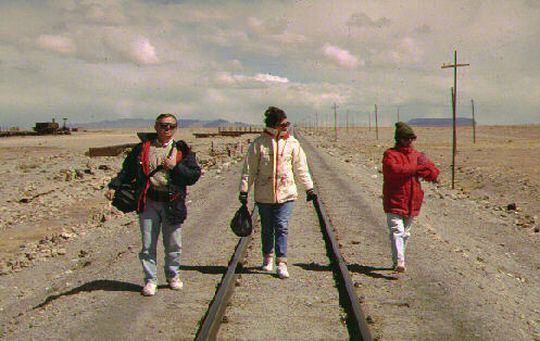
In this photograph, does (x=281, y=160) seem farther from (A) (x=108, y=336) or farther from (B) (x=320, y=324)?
(A) (x=108, y=336)

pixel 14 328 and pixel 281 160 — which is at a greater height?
pixel 281 160

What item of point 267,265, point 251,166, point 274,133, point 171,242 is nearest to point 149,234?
point 171,242

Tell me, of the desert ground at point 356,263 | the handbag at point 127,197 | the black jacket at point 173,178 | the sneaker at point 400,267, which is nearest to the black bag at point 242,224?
the desert ground at point 356,263

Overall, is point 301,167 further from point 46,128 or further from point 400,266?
point 46,128

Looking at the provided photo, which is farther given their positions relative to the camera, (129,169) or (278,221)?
(278,221)

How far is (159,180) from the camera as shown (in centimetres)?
610

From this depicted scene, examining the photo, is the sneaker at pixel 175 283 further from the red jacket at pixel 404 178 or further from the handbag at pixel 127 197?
the red jacket at pixel 404 178

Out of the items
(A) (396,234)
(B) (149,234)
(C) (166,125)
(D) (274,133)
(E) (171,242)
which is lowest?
(A) (396,234)

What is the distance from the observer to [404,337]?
508 cm

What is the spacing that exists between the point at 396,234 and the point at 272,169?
1.83 meters

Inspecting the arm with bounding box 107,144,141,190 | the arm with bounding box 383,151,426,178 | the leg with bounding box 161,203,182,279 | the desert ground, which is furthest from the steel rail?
the arm with bounding box 383,151,426,178

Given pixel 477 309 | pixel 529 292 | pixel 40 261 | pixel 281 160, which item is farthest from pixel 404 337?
pixel 40 261

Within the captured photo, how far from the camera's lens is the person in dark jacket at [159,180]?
19.8 feet

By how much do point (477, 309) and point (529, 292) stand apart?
6.08ft
